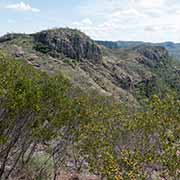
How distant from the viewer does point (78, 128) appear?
25.7 metres

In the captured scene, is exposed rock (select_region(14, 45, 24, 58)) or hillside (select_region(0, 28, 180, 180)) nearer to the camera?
hillside (select_region(0, 28, 180, 180))

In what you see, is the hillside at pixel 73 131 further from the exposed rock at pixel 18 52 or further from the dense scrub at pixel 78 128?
the exposed rock at pixel 18 52

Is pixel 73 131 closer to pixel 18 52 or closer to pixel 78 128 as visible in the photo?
pixel 78 128

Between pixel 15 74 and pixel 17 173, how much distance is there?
9.71m

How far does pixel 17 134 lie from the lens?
21672 mm

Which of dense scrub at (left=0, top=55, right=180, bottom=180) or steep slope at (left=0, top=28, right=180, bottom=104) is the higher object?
dense scrub at (left=0, top=55, right=180, bottom=180)

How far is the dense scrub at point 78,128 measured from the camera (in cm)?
1669

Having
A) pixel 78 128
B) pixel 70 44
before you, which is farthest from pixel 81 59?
pixel 78 128

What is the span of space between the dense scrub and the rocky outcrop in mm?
100862

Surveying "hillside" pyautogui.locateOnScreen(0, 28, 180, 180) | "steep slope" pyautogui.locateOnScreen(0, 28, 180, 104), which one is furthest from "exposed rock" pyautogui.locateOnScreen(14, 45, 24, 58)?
"hillside" pyautogui.locateOnScreen(0, 28, 180, 180)

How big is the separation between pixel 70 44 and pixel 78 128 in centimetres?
11091

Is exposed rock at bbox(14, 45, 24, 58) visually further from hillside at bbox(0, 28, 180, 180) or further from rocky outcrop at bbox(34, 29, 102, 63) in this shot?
hillside at bbox(0, 28, 180, 180)

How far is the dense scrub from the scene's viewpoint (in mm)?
16688

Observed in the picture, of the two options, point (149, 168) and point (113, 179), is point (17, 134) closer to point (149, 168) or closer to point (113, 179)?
point (149, 168)
